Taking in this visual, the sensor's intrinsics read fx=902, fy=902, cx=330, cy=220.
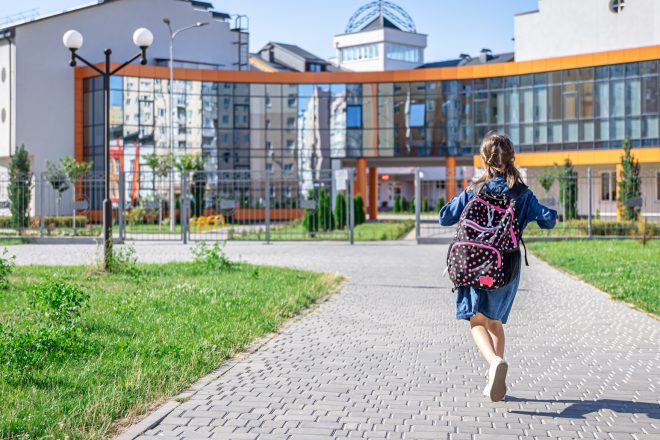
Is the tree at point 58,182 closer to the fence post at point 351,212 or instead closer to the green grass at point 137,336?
the fence post at point 351,212

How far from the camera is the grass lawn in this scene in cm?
1248

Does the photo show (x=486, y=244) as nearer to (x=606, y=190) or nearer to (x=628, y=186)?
(x=628, y=186)

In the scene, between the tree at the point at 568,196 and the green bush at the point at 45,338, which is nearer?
the green bush at the point at 45,338

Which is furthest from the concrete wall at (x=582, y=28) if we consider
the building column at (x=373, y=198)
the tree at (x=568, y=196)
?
the tree at (x=568, y=196)

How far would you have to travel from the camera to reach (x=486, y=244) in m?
5.80

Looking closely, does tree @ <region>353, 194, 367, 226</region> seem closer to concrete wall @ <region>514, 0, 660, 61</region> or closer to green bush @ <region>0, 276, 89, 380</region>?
concrete wall @ <region>514, 0, 660, 61</region>

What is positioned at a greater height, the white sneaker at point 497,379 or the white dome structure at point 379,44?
the white dome structure at point 379,44

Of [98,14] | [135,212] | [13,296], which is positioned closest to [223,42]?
[98,14]

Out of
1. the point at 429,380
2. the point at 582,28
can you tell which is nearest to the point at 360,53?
the point at 582,28

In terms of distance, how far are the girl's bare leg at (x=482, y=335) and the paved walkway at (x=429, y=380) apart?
36 centimetres

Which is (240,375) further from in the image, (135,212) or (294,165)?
(294,165)

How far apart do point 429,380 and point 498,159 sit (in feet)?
6.12

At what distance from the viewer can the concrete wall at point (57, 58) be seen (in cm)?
5128

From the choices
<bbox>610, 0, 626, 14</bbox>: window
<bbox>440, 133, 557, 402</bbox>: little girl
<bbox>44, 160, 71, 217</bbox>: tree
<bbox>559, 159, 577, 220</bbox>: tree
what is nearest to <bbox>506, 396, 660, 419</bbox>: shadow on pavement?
<bbox>440, 133, 557, 402</bbox>: little girl
